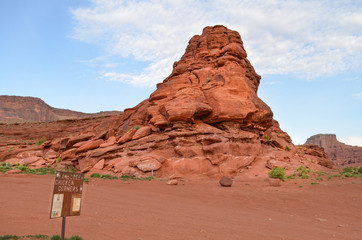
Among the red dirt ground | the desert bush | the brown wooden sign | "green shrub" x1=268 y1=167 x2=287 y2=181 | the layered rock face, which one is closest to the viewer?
the brown wooden sign

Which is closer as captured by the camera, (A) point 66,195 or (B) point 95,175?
(A) point 66,195

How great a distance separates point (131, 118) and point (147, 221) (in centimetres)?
2109

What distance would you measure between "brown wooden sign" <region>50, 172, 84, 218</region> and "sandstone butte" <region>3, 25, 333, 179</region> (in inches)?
522

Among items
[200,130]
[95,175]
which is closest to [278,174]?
[200,130]

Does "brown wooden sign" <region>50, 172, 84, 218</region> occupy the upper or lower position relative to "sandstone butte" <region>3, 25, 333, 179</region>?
lower

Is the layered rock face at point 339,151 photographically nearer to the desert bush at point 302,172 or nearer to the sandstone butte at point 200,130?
the sandstone butte at point 200,130

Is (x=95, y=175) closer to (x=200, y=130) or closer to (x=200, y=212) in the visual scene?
(x=200, y=130)

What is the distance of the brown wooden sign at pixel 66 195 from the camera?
447 centimetres

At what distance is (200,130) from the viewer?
67.8 ft

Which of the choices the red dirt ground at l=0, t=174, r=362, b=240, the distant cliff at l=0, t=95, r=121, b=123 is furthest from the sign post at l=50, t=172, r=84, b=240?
the distant cliff at l=0, t=95, r=121, b=123

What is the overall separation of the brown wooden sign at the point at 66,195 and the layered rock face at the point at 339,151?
9069 centimetres

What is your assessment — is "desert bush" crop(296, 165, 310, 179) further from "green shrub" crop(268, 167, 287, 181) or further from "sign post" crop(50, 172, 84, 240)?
"sign post" crop(50, 172, 84, 240)

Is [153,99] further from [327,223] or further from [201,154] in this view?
[327,223]

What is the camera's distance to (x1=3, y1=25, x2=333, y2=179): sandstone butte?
19.3 m
